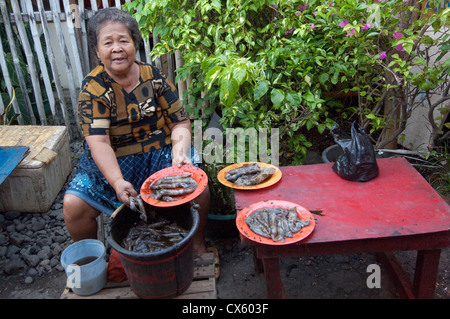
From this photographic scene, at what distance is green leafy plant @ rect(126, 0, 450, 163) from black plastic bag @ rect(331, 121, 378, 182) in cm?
62

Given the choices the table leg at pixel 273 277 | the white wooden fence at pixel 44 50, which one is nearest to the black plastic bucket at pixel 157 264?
the table leg at pixel 273 277

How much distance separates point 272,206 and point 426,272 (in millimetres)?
1117

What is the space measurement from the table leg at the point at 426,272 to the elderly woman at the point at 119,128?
1636 millimetres

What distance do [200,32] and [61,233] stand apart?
264cm

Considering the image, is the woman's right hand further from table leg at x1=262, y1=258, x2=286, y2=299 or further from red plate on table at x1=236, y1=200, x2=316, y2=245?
table leg at x1=262, y1=258, x2=286, y2=299

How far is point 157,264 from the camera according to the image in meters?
2.39

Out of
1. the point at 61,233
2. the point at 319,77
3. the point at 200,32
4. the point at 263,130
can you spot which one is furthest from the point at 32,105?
the point at 319,77

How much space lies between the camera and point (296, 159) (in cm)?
411

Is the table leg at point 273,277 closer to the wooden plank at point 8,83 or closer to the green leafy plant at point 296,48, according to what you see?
the green leafy plant at point 296,48

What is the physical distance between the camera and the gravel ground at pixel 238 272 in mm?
3067

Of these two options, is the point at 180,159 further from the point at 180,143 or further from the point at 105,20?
the point at 105,20

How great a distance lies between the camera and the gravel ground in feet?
10.1

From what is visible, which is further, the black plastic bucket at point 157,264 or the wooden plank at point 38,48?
the wooden plank at point 38,48

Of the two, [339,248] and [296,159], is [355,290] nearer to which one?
[339,248]
